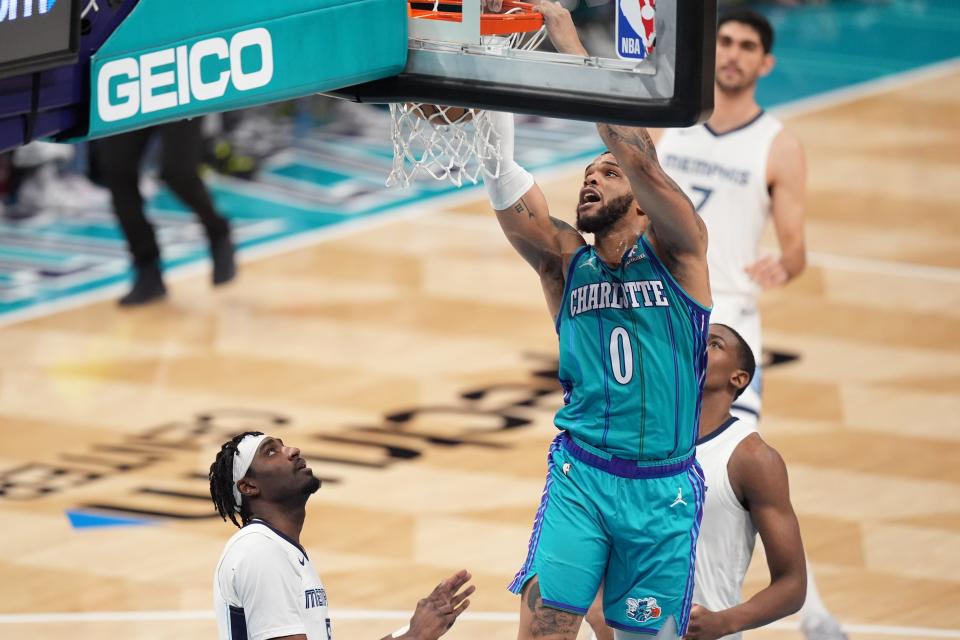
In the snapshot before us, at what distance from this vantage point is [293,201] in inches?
519

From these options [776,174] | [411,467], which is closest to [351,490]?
[411,467]

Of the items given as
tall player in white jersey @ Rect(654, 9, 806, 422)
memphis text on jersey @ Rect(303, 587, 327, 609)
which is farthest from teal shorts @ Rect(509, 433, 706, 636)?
tall player in white jersey @ Rect(654, 9, 806, 422)

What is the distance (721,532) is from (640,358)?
2.45 ft

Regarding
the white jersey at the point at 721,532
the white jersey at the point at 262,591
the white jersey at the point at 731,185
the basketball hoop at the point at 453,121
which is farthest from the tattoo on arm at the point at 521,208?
the white jersey at the point at 731,185

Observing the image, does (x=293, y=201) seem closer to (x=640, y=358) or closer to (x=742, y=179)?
(x=742, y=179)

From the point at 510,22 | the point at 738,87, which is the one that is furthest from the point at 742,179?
the point at 510,22

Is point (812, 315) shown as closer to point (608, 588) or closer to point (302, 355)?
point (302, 355)

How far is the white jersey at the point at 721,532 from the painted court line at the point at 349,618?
1.46 m

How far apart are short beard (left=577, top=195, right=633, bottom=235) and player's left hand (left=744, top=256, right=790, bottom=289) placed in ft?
6.76

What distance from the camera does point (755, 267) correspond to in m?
7.09

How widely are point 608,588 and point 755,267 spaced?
2.36 metres

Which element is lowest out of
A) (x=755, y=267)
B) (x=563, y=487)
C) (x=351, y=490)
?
(x=351, y=490)

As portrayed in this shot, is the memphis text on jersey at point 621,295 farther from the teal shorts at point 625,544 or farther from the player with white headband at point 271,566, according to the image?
the player with white headband at point 271,566

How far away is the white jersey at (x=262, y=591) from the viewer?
182 inches
